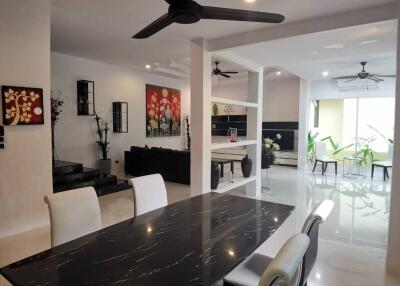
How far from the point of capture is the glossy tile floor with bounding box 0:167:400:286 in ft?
8.60

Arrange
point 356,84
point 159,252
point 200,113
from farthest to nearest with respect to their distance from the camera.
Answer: point 356,84 → point 200,113 → point 159,252

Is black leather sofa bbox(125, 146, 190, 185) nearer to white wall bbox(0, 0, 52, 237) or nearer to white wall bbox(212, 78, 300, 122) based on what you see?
white wall bbox(0, 0, 52, 237)

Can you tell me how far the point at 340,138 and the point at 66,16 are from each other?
791 cm

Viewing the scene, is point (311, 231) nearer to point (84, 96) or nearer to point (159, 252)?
point (159, 252)

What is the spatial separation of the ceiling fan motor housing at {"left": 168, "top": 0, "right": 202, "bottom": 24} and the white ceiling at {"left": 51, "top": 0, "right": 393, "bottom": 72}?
4.18 ft

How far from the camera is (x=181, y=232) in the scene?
170cm

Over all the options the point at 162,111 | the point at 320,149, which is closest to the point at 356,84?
the point at 320,149

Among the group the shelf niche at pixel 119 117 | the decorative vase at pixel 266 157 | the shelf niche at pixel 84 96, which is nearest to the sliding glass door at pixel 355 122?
the decorative vase at pixel 266 157

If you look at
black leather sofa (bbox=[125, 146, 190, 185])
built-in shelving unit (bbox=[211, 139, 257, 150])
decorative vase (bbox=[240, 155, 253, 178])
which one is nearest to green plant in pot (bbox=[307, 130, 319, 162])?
built-in shelving unit (bbox=[211, 139, 257, 150])

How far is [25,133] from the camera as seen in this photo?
3.36m

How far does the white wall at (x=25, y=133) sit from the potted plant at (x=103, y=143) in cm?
301

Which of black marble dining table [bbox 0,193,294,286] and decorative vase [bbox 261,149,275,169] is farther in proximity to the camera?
decorative vase [bbox 261,149,275,169]

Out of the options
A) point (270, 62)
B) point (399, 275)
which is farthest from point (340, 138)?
point (399, 275)

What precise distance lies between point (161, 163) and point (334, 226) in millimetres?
3805
